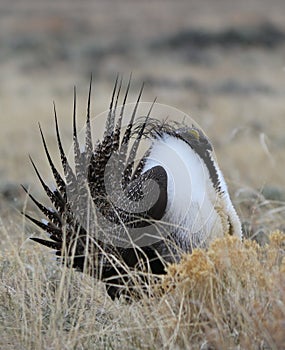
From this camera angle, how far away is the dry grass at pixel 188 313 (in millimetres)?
2555

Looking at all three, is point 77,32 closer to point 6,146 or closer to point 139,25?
point 139,25

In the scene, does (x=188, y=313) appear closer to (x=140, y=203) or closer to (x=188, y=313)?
(x=188, y=313)

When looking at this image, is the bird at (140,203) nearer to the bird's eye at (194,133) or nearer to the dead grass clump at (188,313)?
the bird's eye at (194,133)

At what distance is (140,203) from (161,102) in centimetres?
995

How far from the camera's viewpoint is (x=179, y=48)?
945 inches

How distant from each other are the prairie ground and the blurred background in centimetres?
4

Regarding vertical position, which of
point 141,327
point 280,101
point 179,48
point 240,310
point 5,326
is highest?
point 179,48

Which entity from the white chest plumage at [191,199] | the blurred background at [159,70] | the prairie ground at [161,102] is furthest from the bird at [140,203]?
the blurred background at [159,70]

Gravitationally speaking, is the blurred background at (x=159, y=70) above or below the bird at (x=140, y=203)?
above

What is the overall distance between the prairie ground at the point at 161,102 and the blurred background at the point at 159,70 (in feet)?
0.14

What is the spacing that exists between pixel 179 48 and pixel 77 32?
5.14 meters

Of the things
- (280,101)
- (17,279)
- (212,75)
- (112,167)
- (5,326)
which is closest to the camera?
(5,326)

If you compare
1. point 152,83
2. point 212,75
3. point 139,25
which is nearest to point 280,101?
point 152,83

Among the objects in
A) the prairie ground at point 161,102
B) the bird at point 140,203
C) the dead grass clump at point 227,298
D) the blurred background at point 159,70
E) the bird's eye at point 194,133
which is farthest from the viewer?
the blurred background at point 159,70
